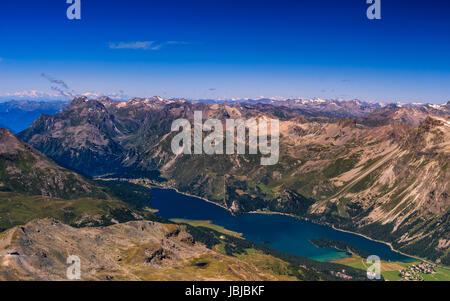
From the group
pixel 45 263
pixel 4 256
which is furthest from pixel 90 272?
pixel 4 256
